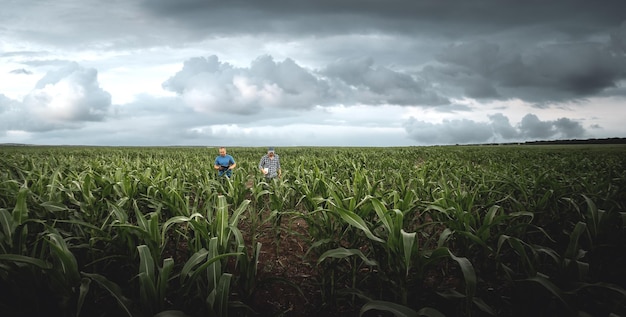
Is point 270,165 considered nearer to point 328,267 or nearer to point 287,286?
point 287,286

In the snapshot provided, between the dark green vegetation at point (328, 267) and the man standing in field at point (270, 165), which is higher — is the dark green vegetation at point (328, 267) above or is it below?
below

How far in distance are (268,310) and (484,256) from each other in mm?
2458

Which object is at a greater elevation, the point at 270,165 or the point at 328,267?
the point at 270,165

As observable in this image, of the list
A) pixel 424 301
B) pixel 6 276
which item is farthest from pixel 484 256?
pixel 6 276

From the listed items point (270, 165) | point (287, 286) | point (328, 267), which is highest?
point (270, 165)

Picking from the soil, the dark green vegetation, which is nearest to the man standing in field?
the soil

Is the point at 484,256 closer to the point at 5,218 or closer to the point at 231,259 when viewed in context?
the point at 231,259

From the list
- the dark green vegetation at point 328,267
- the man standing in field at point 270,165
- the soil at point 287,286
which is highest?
the man standing in field at point 270,165

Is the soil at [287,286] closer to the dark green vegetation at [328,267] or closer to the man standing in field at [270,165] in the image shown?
the dark green vegetation at [328,267]

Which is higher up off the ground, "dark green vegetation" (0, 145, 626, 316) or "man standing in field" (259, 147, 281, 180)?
"man standing in field" (259, 147, 281, 180)

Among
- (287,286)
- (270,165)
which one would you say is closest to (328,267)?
(287,286)

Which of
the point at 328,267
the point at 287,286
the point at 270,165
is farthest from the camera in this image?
the point at 270,165

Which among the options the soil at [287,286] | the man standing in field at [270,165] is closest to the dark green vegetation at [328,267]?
the soil at [287,286]

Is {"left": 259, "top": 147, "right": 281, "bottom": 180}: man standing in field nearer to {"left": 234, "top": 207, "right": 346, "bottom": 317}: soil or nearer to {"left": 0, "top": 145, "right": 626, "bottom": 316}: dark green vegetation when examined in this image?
{"left": 234, "top": 207, "right": 346, "bottom": 317}: soil
